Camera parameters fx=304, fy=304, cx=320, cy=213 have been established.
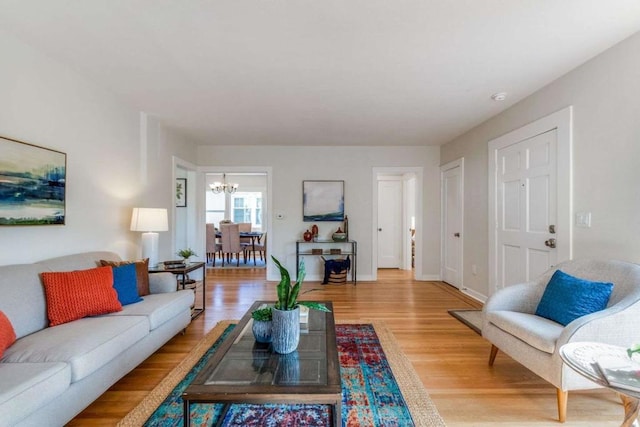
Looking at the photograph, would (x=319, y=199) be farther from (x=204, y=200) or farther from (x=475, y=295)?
(x=475, y=295)

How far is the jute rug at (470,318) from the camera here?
3.09 metres

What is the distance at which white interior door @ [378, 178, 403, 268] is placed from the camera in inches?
263

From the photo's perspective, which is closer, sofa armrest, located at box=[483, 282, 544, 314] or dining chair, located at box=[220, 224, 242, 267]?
sofa armrest, located at box=[483, 282, 544, 314]

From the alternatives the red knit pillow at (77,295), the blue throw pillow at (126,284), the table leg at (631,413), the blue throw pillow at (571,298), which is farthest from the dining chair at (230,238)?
the table leg at (631,413)

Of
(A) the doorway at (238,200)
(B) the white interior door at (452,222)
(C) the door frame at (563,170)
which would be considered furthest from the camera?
(A) the doorway at (238,200)

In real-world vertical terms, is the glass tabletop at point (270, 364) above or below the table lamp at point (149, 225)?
below

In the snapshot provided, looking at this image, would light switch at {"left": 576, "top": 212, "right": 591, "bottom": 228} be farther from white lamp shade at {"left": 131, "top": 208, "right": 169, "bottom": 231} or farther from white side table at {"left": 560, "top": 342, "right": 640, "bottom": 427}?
white lamp shade at {"left": 131, "top": 208, "right": 169, "bottom": 231}

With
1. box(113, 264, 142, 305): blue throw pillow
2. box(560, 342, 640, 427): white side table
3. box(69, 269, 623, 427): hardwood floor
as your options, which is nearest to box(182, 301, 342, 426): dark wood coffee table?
box(69, 269, 623, 427): hardwood floor

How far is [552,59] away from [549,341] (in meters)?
2.12

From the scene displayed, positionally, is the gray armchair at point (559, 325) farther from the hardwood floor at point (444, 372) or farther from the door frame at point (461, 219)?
the door frame at point (461, 219)

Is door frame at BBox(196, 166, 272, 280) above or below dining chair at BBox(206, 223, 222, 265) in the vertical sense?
above

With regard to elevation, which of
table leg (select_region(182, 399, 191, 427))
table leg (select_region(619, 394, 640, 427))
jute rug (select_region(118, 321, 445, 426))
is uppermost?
table leg (select_region(182, 399, 191, 427))

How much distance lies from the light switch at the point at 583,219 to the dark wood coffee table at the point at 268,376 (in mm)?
2253

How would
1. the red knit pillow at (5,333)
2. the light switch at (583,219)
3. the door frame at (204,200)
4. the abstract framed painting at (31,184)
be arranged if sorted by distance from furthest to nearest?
the door frame at (204,200)
the light switch at (583,219)
the abstract framed painting at (31,184)
the red knit pillow at (5,333)
